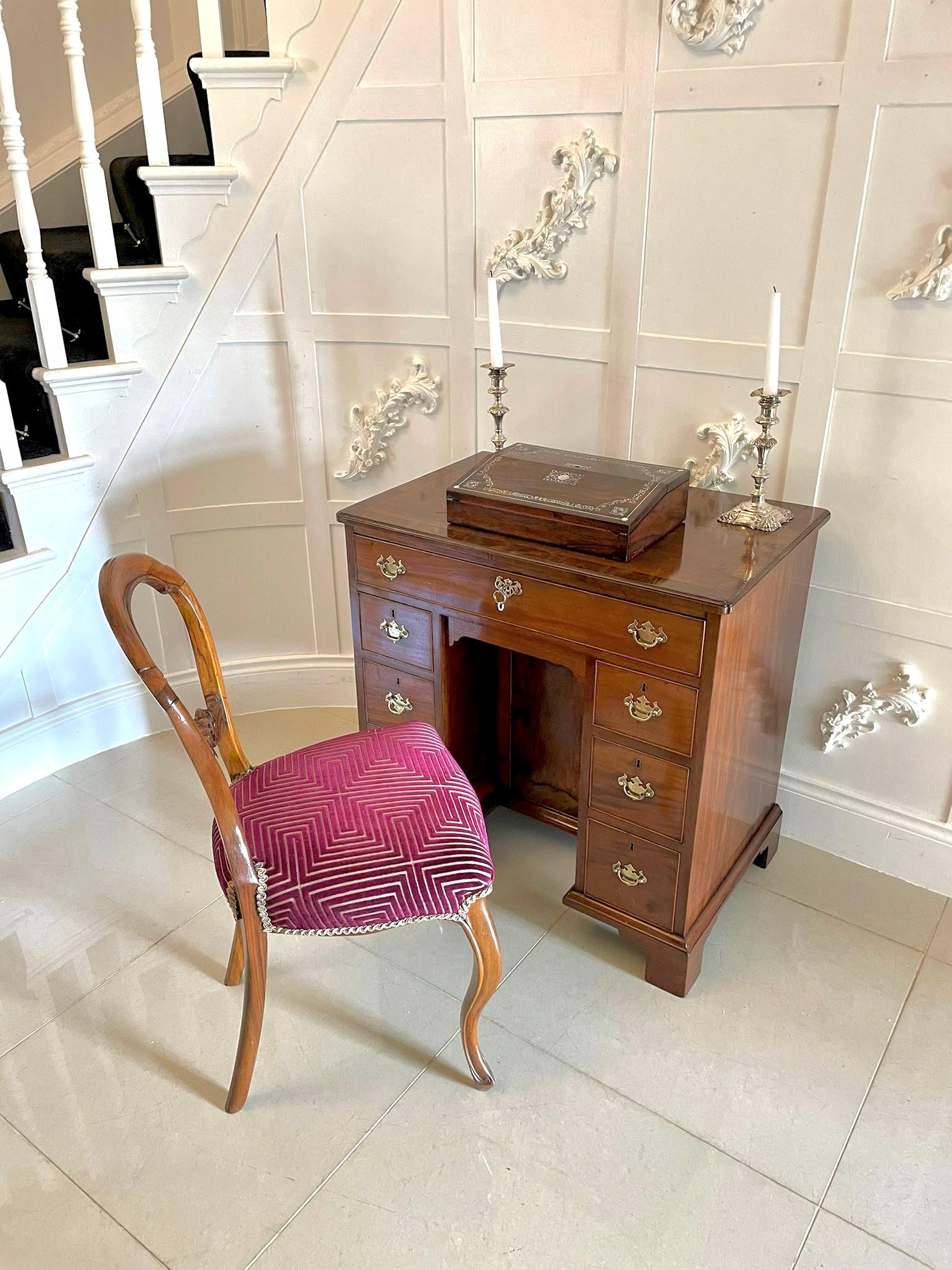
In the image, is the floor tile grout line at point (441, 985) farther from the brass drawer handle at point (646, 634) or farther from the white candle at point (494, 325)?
the white candle at point (494, 325)

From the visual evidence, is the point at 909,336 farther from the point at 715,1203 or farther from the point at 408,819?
the point at 715,1203

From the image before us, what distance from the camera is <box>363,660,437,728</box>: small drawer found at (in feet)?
6.36

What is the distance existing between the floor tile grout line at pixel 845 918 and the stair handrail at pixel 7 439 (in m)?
1.95

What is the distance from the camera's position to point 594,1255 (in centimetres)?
132

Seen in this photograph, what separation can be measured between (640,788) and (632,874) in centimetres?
20

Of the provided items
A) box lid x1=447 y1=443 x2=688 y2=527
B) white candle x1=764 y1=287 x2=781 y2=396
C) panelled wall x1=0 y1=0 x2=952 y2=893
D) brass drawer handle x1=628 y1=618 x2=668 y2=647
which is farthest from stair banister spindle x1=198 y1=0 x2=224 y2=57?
brass drawer handle x1=628 y1=618 x2=668 y2=647

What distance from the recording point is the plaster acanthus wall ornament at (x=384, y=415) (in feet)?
7.47

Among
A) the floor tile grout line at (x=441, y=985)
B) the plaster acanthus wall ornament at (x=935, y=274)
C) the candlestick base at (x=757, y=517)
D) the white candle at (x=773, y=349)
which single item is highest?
the plaster acanthus wall ornament at (x=935, y=274)

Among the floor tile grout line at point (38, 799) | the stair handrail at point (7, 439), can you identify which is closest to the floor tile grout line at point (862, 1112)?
the floor tile grout line at point (38, 799)

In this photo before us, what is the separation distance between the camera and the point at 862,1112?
152 cm

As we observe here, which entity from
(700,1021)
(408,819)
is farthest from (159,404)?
(700,1021)

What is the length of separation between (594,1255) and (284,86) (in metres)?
2.40

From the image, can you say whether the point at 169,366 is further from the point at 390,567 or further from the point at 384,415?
the point at 390,567

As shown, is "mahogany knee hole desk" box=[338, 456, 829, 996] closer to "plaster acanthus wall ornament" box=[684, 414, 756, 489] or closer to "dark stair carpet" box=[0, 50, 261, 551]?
"plaster acanthus wall ornament" box=[684, 414, 756, 489]
